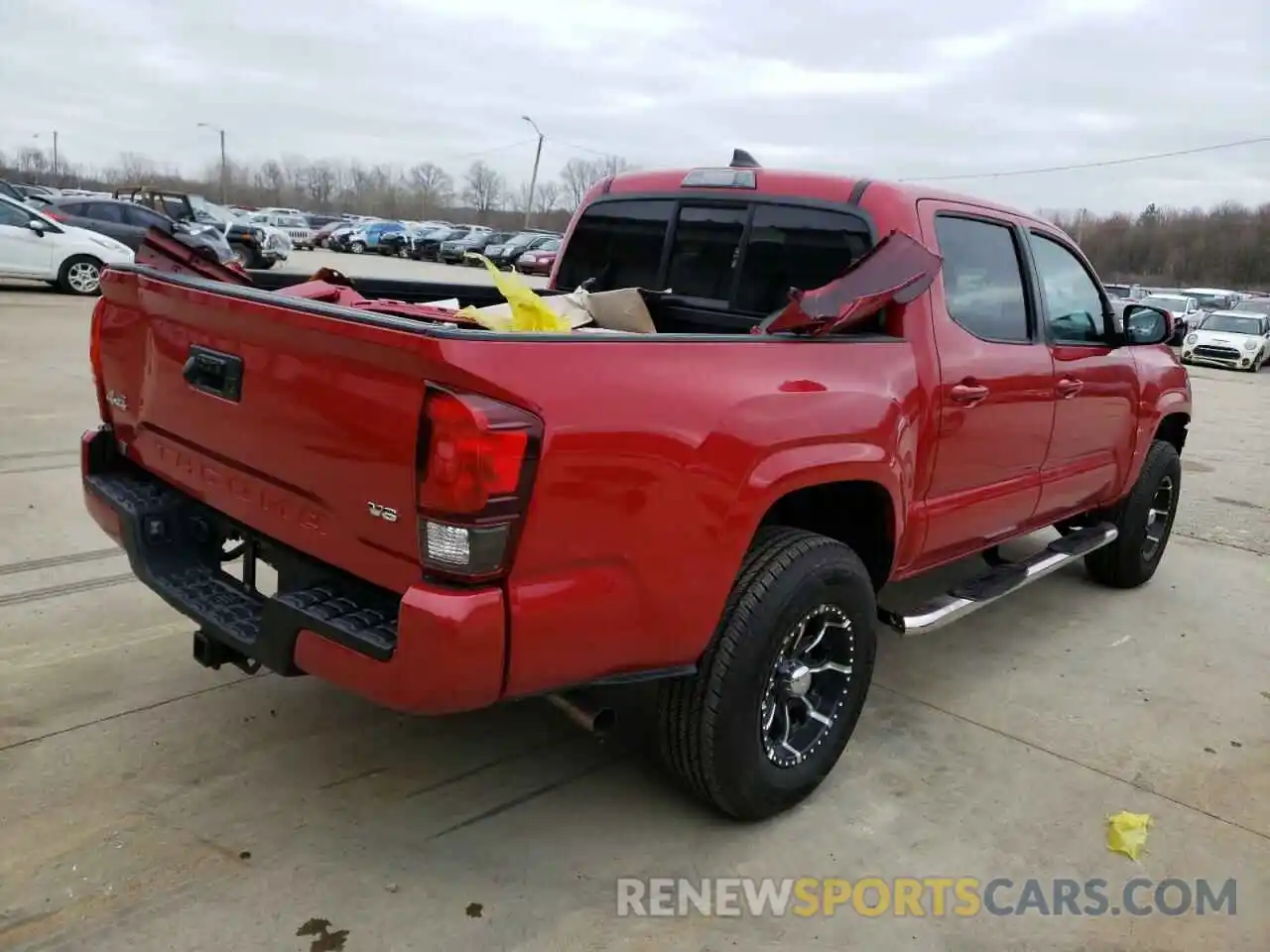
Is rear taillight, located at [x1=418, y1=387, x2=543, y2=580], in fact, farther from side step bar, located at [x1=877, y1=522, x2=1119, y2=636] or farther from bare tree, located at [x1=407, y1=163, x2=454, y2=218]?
bare tree, located at [x1=407, y1=163, x2=454, y2=218]

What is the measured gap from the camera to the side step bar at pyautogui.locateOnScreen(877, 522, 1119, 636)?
366 cm

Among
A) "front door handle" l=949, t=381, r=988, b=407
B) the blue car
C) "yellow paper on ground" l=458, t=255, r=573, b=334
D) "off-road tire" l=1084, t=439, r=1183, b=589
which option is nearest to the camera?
"yellow paper on ground" l=458, t=255, r=573, b=334

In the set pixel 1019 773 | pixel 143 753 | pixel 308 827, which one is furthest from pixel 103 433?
pixel 1019 773

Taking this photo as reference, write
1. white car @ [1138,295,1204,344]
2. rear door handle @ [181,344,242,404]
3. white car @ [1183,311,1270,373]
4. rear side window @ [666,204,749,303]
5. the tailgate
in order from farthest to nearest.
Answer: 1. white car @ [1138,295,1204,344]
2. white car @ [1183,311,1270,373]
3. rear side window @ [666,204,749,303]
4. rear door handle @ [181,344,242,404]
5. the tailgate

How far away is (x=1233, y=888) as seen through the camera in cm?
303

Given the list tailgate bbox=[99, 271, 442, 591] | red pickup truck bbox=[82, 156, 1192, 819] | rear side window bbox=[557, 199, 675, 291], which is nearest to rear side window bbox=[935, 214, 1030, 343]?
red pickup truck bbox=[82, 156, 1192, 819]

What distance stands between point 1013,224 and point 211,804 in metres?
3.75

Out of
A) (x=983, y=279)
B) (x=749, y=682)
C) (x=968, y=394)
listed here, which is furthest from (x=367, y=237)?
(x=749, y=682)

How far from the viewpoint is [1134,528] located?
219 inches

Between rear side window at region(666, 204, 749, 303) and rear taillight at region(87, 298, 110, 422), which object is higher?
rear side window at region(666, 204, 749, 303)

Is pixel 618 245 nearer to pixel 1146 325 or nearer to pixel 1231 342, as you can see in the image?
pixel 1146 325

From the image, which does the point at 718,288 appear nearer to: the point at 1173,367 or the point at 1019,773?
the point at 1019,773

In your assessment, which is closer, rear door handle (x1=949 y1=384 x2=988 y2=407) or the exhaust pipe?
the exhaust pipe

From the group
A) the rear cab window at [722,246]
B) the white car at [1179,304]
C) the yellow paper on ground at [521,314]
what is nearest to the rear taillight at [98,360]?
the yellow paper on ground at [521,314]
